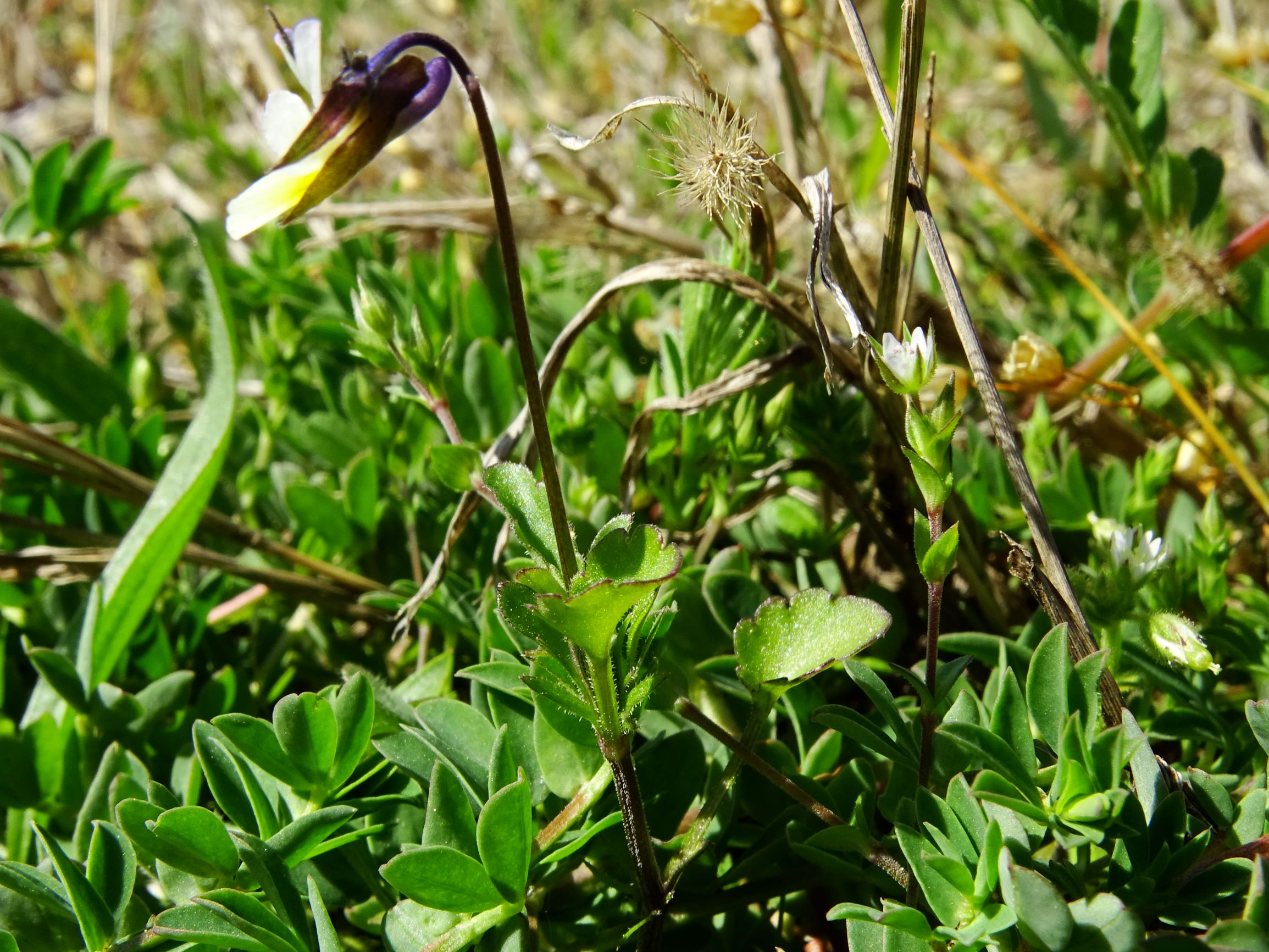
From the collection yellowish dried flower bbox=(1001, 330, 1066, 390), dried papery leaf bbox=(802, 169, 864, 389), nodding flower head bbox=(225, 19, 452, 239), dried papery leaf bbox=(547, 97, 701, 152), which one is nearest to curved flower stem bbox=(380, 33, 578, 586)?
nodding flower head bbox=(225, 19, 452, 239)

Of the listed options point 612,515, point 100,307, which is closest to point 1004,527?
point 612,515

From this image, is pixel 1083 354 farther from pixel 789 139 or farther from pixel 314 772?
pixel 314 772

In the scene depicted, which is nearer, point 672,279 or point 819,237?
point 819,237

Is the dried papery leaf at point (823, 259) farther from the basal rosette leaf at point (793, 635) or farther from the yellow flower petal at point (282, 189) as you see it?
the yellow flower petal at point (282, 189)

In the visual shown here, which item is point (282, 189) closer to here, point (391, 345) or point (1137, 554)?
point (391, 345)

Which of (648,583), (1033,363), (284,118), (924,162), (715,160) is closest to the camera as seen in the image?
(648,583)

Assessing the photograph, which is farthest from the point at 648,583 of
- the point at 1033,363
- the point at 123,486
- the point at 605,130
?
the point at 123,486
